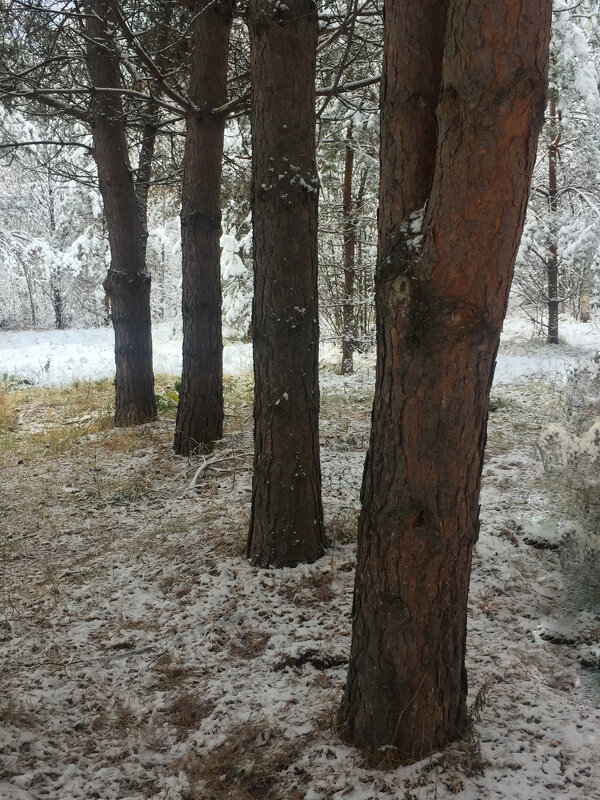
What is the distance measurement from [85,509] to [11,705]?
8.74ft

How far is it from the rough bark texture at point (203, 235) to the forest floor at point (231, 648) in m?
0.73

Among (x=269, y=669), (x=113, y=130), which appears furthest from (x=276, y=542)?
(x=113, y=130)

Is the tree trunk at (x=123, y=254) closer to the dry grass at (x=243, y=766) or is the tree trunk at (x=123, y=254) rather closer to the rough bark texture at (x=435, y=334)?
the dry grass at (x=243, y=766)

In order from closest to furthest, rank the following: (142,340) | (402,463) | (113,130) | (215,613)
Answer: (402,463)
(215,613)
(113,130)
(142,340)

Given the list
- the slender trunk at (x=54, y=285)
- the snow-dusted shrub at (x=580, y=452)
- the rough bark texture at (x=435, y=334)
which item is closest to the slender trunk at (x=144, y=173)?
the snow-dusted shrub at (x=580, y=452)

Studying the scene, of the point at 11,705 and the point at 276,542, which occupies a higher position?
the point at 276,542

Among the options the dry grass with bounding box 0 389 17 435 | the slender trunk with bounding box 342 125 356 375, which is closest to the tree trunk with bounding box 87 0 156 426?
the dry grass with bounding box 0 389 17 435

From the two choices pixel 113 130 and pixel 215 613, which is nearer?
pixel 215 613

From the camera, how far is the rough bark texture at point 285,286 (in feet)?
11.8

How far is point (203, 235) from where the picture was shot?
6.13 m

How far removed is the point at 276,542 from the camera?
3865 mm

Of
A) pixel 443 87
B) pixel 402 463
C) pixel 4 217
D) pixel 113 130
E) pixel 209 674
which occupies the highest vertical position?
pixel 4 217

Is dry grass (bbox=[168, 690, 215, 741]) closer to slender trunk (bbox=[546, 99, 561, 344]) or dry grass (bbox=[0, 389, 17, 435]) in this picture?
dry grass (bbox=[0, 389, 17, 435])

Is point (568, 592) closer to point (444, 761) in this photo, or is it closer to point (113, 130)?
point (444, 761)
